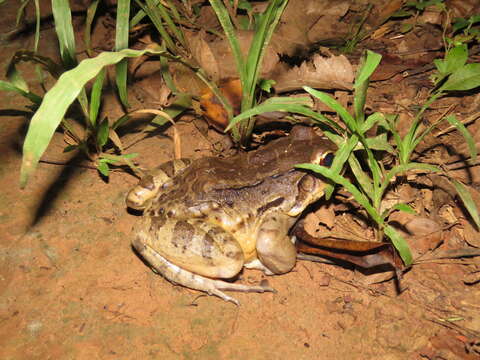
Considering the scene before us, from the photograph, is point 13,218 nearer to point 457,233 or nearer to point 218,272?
point 218,272

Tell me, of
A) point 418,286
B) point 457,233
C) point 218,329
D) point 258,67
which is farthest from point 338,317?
point 258,67

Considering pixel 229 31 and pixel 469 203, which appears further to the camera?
pixel 229 31

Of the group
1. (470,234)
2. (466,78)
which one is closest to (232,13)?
(466,78)

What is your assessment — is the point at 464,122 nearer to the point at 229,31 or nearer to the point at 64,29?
the point at 229,31

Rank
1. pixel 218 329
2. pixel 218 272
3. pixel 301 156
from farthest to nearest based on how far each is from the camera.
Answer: pixel 301 156, pixel 218 272, pixel 218 329

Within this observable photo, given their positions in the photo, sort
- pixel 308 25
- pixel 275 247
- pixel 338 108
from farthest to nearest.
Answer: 1. pixel 308 25
2. pixel 275 247
3. pixel 338 108
